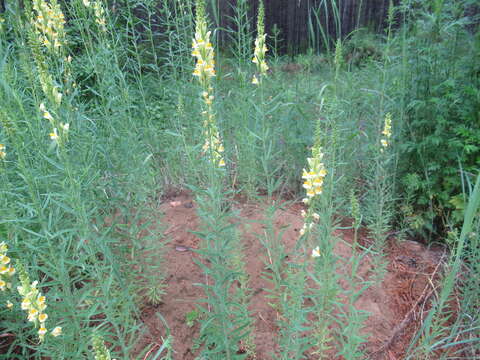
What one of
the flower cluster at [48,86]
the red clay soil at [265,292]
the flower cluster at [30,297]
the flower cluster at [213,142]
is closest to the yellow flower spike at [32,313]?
the flower cluster at [30,297]

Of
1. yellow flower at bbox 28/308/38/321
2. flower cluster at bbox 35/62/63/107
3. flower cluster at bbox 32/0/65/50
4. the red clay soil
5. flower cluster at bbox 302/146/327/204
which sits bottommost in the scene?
the red clay soil

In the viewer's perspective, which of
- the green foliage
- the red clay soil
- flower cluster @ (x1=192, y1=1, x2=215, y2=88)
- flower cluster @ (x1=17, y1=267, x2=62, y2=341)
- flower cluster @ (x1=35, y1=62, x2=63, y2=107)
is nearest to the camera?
flower cluster @ (x1=17, y1=267, x2=62, y2=341)

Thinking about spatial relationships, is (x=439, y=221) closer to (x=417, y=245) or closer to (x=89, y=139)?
(x=417, y=245)

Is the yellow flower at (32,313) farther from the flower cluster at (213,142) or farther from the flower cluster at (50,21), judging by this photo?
the flower cluster at (50,21)

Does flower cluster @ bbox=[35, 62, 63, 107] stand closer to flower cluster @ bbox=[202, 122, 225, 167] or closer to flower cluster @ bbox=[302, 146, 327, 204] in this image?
flower cluster @ bbox=[202, 122, 225, 167]

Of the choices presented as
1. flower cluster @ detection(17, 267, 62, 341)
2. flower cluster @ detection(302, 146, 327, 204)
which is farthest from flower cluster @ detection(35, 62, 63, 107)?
flower cluster @ detection(302, 146, 327, 204)

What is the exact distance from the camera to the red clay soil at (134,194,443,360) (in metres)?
2.63

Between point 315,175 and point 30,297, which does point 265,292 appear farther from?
point 30,297

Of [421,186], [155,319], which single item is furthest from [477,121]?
[155,319]

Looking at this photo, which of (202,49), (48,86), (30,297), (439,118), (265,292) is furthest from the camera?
(439,118)

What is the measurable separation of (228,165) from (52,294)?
255cm

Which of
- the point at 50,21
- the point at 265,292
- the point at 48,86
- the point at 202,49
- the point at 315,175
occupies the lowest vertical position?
the point at 265,292

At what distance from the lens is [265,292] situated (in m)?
2.95

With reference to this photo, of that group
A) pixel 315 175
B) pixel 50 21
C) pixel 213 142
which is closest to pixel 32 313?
pixel 213 142
